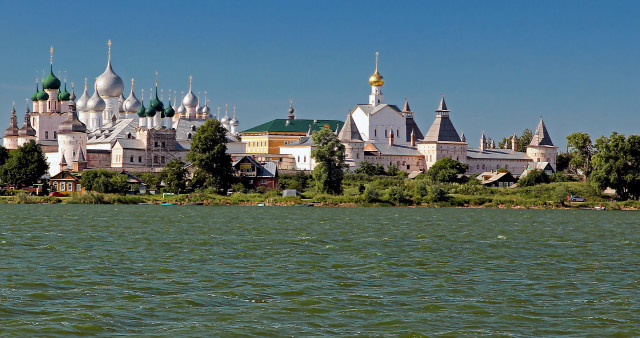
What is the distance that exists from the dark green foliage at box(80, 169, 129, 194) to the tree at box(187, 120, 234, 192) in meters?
4.38

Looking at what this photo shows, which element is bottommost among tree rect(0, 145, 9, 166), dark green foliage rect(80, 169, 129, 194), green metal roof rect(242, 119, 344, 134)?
dark green foliage rect(80, 169, 129, 194)

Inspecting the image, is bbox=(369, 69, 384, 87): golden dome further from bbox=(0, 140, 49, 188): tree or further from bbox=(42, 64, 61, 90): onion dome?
bbox=(0, 140, 49, 188): tree

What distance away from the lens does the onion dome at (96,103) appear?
296 feet

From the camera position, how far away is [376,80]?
91.1m

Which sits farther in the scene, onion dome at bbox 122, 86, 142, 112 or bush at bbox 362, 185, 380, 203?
onion dome at bbox 122, 86, 142, 112

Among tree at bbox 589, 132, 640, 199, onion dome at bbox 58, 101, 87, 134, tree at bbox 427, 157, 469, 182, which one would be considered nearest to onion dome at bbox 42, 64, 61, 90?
onion dome at bbox 58, 101, 87, 134

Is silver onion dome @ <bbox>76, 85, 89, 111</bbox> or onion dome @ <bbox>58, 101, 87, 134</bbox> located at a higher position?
silver onion dome @ <bbox>76, 85, 89, 111</bbox>

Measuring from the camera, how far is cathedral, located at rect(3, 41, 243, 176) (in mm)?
75938

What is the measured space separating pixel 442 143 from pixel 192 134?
20971 mm

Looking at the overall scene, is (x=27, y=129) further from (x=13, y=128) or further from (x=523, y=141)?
(x=523, y=141)

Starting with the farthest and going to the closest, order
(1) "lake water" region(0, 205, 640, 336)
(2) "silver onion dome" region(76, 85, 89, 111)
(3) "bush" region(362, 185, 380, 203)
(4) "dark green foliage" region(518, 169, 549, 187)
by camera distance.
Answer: (2) "silver onion dome" region(76, 85, 89, 111), (4) "dark green foliage" region(518, 169, 549, 187), (3) "bush" region(362, 185, 380, 203), (1) "lake water" region(0, 205, 640, 336)

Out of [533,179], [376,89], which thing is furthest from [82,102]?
[533,179]

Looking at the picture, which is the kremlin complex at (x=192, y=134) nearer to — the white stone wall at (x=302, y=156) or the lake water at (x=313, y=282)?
the white stone wall at (x=302, y=156)

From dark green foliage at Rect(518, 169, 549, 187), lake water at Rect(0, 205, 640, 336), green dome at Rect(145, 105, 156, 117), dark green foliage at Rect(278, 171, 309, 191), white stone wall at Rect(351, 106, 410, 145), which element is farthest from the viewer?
white stone wall at Rect(351, 106, 410, 145)
